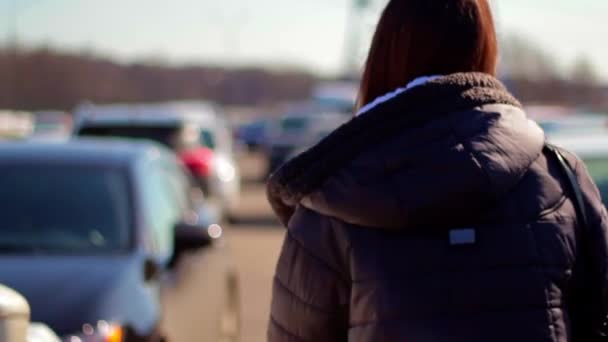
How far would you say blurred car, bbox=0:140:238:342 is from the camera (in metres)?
4.58

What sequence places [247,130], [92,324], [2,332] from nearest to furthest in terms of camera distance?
[2,332] → [92,324] → [247,130]

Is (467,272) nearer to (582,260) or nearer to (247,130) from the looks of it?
(582,260)

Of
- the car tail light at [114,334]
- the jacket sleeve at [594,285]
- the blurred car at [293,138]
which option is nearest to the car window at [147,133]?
the car tail light at [114,334]

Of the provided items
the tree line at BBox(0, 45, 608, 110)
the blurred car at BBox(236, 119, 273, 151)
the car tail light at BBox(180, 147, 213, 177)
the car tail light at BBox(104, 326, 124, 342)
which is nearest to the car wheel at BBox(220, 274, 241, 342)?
the car tail light at BBox(104, 326, 124, 342)

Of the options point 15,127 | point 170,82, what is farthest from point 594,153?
point 170,82

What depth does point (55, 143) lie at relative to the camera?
6.16m

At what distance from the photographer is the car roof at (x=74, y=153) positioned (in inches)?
229

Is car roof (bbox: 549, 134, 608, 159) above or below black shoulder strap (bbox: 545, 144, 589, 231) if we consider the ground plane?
below

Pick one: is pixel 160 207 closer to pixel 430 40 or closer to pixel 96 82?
pixel 430 40

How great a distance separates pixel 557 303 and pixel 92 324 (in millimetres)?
2700

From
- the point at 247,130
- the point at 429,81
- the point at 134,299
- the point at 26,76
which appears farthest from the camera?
the point at 26,76

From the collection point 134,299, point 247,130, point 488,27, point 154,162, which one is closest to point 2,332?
point 488,27

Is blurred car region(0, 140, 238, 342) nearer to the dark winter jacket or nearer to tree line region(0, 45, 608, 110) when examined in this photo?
the dark winter jacket

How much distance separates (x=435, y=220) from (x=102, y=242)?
3526 mm
